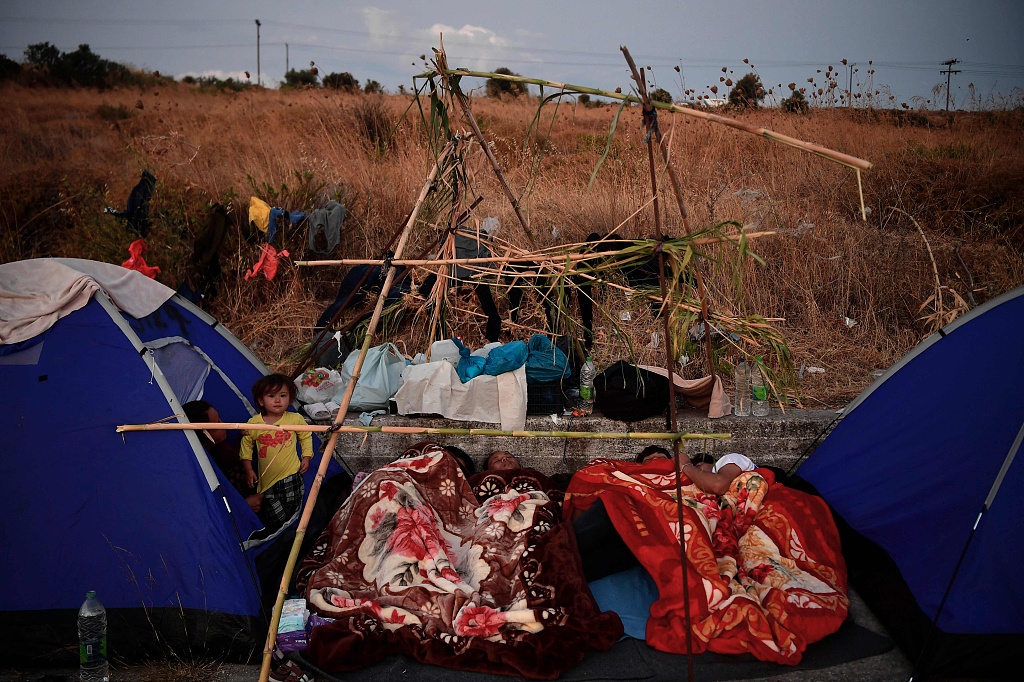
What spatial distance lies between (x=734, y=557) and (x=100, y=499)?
2.81 metres

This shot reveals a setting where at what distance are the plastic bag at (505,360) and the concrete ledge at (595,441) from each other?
359 mm

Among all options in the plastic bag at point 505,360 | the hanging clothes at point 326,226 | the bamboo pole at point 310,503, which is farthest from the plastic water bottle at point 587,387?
the hanging clothes at point 326,226

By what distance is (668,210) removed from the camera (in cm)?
723

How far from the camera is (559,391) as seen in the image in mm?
5172

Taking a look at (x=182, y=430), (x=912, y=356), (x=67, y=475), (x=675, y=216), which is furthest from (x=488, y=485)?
(x=675, y=216)

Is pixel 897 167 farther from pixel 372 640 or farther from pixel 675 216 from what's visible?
pixel 372 640

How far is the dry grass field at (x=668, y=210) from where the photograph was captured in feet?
21.1

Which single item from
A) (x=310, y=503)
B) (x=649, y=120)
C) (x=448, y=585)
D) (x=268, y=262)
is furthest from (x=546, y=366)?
(x=268, y=262)

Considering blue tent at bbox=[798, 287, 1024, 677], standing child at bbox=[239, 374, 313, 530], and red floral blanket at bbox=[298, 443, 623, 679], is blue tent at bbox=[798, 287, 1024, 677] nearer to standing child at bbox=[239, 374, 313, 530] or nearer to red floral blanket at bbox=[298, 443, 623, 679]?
red floral blanket at bbox=[298, 443, 623, 679]

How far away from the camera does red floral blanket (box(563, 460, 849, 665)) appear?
3.25 meters

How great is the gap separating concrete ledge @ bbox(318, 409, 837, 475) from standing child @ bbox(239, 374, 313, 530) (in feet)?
3.37

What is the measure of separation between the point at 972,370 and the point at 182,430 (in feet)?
11.9

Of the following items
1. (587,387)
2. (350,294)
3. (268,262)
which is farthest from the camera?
(268,262)

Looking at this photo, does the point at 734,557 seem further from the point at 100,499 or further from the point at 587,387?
the point at 100,499
